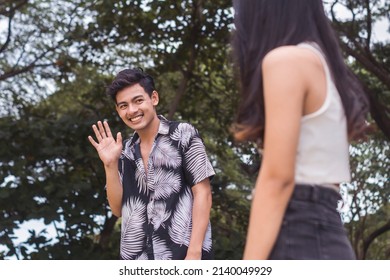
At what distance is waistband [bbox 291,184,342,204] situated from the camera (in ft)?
5.90

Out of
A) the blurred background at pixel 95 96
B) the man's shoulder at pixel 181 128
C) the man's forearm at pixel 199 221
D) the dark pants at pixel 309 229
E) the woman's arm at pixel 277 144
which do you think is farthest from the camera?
the blurred background at pixel 95 96

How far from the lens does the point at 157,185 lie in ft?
11.6

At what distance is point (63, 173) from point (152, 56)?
183 cm

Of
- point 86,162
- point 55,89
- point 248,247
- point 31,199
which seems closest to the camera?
point 248,247

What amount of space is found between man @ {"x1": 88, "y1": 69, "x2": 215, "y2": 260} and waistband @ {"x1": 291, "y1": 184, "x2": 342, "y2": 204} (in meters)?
1.68

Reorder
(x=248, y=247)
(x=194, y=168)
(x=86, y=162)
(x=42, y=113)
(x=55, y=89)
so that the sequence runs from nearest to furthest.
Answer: (x=248, y=247) < (x=194, y=168) < (x=86, y=162) < (x=42, y=113) < (x=55, y=89)

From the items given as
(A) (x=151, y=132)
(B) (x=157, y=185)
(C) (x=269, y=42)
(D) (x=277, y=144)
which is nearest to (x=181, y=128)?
(A) (x=151, y=132)

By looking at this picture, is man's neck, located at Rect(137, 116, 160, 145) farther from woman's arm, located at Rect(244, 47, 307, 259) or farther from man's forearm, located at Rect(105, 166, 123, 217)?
woman's arm, located at Rect(244, 47, 307, 259)

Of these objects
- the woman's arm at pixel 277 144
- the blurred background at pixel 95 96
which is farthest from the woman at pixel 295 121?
the blurred background at pixel 95 96

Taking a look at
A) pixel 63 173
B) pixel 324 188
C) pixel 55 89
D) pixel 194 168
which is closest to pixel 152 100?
pixel 194 168

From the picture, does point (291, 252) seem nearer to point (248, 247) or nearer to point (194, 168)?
point (248, 247)

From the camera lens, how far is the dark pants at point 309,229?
5.88ft

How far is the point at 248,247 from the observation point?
175cm

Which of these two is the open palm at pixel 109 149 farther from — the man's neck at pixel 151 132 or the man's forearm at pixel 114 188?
the man's neck at pixel 151 132
